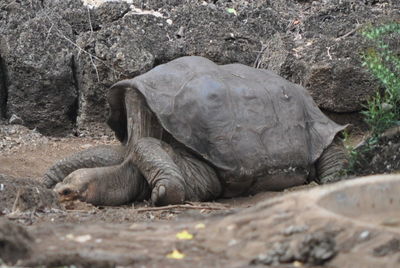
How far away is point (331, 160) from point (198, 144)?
3.80 ft

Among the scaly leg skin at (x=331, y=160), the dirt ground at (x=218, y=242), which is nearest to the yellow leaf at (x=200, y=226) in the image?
the dirt ground at (x=218, y=242)

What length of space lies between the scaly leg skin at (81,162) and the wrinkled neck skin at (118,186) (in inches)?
7.9

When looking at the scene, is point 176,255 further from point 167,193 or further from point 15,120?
point 15,120

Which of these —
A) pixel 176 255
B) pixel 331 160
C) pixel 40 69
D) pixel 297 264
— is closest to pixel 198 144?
pixel 331 160

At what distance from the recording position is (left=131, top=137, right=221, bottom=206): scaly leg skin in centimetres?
668

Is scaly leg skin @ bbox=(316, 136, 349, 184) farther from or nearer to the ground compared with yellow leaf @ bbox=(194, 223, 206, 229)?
nearer to the ground

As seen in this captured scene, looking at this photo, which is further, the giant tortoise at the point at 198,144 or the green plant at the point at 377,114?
the giant tortoise at the point at 198,144

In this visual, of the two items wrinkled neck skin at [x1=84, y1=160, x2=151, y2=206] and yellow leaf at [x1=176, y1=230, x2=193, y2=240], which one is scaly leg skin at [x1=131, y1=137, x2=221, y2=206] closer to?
wrinkled neck skin at [x1=84, y1=160, x2=151, y2=206]

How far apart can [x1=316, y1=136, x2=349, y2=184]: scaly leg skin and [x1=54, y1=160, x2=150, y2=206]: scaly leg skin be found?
4.55 feet

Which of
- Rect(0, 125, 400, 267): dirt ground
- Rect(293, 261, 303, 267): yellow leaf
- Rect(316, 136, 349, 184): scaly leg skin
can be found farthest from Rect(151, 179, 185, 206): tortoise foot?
Rect(293, 261, 303, 267): yellow leaf

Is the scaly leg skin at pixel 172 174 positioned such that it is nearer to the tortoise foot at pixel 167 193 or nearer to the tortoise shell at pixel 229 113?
the tortoise foot at pixel 167 193

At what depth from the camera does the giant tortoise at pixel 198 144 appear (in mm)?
6875

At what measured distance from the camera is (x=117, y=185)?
697cm

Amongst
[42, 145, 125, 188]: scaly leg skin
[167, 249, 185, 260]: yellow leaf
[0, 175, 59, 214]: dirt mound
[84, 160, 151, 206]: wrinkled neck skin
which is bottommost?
[84, 160, 151, 206]: wrinkled neck skin
